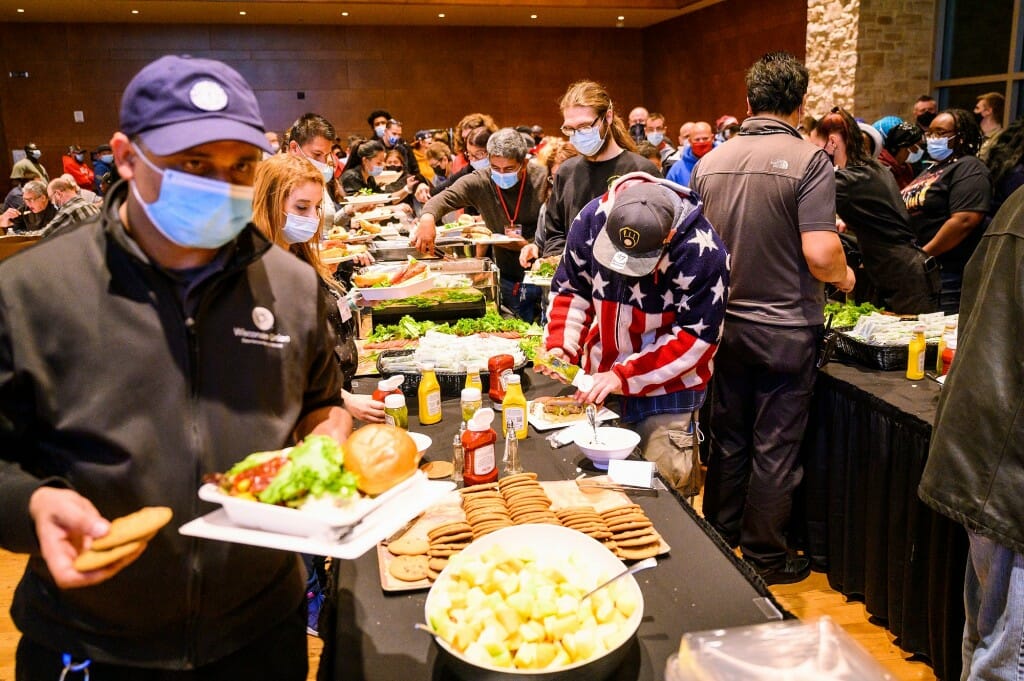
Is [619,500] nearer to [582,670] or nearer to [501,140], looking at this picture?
[582,670]

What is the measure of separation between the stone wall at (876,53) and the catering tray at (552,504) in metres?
8.35

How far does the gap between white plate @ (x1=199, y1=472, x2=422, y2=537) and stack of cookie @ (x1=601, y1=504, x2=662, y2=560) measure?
2.45ft

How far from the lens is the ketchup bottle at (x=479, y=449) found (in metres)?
2.07

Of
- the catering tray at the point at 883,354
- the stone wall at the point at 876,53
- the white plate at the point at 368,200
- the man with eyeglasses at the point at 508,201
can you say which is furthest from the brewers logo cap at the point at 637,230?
the stone wall at the point at 876,53

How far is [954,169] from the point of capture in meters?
4.36

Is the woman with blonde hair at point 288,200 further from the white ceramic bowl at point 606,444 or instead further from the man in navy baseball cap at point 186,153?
the man in navy baseball cap at point 186,153

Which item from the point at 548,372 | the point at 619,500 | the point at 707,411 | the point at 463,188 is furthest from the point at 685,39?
the point at 619,500

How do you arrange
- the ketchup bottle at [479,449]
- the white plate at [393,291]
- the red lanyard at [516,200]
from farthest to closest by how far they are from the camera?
the red lanyard at [516,200] → the white plate at [393,291] → the ketchup bottle at [479,449]

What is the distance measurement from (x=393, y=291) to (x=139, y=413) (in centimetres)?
265

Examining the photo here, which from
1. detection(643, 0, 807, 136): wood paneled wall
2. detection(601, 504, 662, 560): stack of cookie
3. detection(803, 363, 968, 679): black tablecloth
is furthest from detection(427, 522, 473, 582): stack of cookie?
detection(643, 0, 807, 136): wood paneled wall

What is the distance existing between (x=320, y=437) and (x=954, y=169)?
4346 millimetres

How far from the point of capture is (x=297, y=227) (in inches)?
98.4

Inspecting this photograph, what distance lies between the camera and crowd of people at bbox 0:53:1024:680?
1.17 m

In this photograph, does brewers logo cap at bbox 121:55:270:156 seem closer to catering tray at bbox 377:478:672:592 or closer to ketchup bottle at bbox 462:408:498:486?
catering tray at bbox 377:478:672:592
